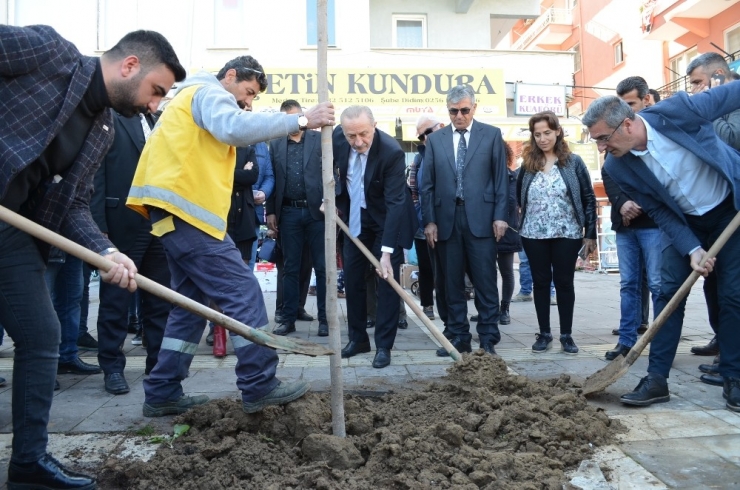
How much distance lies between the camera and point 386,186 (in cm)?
471

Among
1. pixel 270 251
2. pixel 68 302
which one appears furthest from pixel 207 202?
pixel 270 251

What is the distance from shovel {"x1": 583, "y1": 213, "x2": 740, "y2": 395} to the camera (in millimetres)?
3364

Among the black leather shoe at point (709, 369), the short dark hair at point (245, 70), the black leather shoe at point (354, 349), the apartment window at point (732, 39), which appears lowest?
the black leather shoe at point (709, 369)

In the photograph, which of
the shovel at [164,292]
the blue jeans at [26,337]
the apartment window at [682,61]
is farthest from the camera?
the apartment window at [682,61]

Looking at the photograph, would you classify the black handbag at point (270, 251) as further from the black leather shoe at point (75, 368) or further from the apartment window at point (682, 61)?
the apartment window at point (682, 61)

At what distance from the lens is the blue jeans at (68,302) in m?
4.37

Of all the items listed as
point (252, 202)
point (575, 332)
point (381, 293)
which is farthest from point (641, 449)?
point (252, 202)

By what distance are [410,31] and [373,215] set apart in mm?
13689

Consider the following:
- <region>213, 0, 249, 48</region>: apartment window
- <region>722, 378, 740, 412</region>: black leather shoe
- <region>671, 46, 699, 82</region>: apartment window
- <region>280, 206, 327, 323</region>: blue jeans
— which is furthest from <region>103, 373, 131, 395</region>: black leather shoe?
<region>671, 46, 699, 82</region>: apartment window

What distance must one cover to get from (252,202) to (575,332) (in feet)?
10.9

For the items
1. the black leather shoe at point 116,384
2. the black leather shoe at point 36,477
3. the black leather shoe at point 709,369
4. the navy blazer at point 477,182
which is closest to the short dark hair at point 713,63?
the navy blazer at point 477,182

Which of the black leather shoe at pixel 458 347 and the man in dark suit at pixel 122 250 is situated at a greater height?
the man in dark suit at pixel 122 250

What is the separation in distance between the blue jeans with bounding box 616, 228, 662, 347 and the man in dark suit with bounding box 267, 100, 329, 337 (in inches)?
103

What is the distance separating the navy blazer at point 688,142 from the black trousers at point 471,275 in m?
1.40
